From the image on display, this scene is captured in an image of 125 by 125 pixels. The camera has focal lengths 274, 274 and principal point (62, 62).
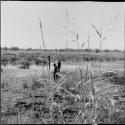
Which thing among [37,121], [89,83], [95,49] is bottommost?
[37,121]

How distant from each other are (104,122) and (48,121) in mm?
541

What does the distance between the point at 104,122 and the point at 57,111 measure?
54cm

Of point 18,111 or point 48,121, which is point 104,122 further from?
point 18,111

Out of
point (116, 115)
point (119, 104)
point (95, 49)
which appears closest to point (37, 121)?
point (116, 115)

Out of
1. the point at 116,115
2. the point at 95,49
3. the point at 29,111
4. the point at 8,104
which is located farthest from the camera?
the point at 95,49

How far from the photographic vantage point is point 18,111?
289 centimetres

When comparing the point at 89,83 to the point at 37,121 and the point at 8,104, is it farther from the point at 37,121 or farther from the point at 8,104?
the point at 8,104

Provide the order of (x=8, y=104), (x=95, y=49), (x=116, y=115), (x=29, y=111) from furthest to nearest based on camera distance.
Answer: (x=95, y=49), (x=8, y=104), (x=29, y=111), (x=116, y=115)

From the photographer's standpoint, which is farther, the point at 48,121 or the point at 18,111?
the point at 18,111

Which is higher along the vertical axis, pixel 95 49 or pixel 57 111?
pixel 95 49

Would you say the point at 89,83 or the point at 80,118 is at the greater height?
the point at 89,83

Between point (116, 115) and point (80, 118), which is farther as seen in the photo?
point (116, 115)

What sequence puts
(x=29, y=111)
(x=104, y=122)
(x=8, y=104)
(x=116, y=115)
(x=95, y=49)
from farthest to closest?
(x=95, y=49), (x=8, y=104), (x=29, y=111), (x=116, y=115), (x=104, y=122)

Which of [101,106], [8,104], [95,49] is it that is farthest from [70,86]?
[101,106]
